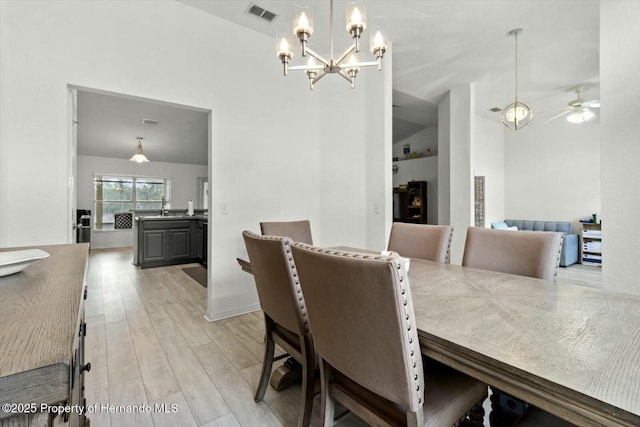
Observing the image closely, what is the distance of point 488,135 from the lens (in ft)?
21.6

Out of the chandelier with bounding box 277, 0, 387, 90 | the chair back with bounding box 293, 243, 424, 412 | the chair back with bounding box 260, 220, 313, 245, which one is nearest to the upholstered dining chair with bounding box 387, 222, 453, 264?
the chair back with bounding box 260, 220, 313, 245

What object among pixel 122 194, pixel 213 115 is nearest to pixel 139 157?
pixel 122 194

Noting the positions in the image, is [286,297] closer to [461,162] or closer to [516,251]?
[516,251]

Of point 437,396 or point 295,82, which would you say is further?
point 295,82

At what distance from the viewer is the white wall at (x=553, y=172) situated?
589 cm

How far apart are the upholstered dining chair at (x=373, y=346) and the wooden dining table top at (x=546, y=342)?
132 mm

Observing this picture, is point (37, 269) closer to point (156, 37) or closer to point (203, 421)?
point (203, 421)

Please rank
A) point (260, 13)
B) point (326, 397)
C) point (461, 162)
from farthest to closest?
point (461, 162) < point (260, 13) < point (326, 397)

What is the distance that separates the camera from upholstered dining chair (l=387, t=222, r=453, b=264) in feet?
6.63

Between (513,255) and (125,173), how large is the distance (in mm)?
9166

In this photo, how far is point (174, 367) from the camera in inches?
80.1

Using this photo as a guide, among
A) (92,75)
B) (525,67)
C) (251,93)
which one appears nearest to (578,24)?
Answer: (525,67)

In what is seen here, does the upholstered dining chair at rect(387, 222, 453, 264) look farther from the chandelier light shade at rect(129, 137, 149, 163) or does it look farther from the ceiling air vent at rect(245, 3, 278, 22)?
the chandelier light shade at rect(129, 137, 149, 163)

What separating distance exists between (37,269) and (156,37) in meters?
2.42
